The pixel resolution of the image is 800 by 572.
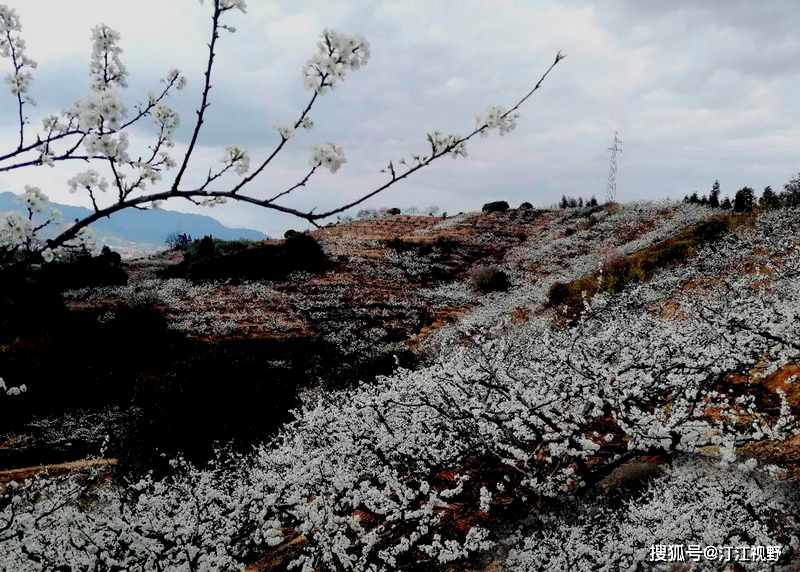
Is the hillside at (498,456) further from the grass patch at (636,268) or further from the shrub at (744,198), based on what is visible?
the shrub at (744,198)

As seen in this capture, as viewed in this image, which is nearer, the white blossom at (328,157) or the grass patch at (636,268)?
the white blossom at (328,157)

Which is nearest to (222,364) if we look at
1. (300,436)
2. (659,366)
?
(300,436)

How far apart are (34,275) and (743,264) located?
28.5m

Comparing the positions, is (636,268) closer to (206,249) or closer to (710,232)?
(710,232)

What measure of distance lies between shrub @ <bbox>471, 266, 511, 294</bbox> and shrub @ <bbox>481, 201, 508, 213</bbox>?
18083 mm

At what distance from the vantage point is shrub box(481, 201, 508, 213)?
43312 mm

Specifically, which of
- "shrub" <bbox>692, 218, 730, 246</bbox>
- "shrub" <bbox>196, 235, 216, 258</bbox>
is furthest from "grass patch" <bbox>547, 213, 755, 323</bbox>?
"shrub" <bbox>196, 235, 216, 258</bbox>

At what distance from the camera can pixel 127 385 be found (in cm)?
1400

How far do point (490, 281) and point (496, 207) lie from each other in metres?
20.1

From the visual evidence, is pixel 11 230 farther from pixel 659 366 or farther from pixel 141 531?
pixel 659 366

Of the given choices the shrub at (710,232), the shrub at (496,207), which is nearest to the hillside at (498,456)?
the shrub at (710,232)

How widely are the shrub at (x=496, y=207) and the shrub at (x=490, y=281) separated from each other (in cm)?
1808

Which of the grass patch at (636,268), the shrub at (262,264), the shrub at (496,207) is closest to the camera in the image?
the grass patch at (636,268)

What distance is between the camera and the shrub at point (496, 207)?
142ft
